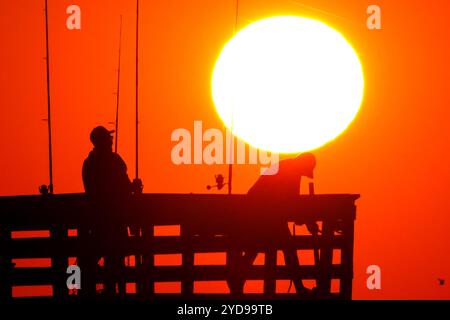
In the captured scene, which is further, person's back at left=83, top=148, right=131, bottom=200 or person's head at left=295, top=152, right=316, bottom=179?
person's head at left=295, top=152, right=316, bottom=179

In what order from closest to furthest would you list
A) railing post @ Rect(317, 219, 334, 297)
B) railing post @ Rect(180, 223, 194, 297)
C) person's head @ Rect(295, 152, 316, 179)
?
railing post @ Rect(180, 223, 194, 297), railing post @ Rect(317, 219, 334, 297), person's head @ Rect(295, 152, 316, 179)

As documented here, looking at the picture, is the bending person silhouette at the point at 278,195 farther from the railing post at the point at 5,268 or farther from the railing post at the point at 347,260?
the railing post at the point at 5,268

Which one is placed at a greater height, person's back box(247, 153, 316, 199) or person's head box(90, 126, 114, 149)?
person's head box(90, 126, 114, 149)

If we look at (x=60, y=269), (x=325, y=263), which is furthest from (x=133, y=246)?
(x=325, y=263)

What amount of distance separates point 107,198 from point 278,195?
166 cm

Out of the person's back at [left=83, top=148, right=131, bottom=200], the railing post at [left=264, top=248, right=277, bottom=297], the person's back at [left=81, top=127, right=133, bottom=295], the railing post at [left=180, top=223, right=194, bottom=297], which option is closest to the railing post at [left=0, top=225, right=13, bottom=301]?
the person's back at [left=81, top=127, right=133, bottom=295]

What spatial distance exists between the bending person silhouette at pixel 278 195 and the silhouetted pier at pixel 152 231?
0.06 metres

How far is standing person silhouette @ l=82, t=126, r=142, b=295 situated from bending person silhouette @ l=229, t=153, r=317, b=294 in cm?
117

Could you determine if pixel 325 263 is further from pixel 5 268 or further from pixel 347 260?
pixel 5 268

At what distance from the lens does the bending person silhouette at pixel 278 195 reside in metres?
6.81

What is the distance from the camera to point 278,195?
6.94 meters

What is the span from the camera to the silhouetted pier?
21.0ft

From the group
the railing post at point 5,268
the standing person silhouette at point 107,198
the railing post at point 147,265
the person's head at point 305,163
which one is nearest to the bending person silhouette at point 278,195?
the person's head at point 305,163

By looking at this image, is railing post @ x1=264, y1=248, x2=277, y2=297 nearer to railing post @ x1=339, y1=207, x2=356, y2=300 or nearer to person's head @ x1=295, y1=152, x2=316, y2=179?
railing post @ x1=339, y1=207, x2=356, y2=300
